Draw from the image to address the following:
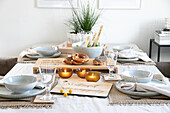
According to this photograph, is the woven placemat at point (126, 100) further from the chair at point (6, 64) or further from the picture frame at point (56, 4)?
the picture frame at point (56, 4)

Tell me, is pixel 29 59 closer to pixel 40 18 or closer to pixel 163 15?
pixel 40 18

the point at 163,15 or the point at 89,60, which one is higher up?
the point at 163,15

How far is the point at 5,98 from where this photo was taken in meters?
1.31

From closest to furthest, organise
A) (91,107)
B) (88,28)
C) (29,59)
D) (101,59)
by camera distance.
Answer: (91,107) < (101,59) < (29,59) < (88,28)

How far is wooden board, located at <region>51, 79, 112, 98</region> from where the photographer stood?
1384 mm

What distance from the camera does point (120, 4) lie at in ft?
11.8

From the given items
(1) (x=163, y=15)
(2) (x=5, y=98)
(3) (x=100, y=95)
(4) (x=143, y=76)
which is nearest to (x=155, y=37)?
(1) (x=163, y=15)

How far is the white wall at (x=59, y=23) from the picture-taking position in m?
3.62

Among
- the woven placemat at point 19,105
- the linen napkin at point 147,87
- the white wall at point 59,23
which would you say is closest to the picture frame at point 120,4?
the white wall at point 59,23

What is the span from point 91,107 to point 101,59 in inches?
26.2

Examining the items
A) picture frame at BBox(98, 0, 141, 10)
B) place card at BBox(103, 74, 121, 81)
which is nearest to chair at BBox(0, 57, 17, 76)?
place card at BBox(103, 74, 121, 81)

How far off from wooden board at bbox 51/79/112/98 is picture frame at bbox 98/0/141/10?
2.16 m

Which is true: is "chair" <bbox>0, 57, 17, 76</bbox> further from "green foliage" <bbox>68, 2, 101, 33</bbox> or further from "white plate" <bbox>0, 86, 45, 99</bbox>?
"white plate" <bbox>0, 86, 45, 99</bbox>

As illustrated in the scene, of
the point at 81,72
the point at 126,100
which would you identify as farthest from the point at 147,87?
the point at 81,72
